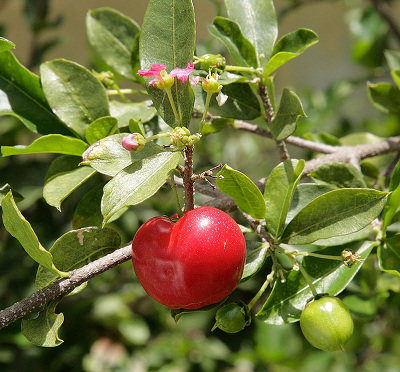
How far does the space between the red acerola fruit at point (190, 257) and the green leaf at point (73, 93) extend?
271 mm

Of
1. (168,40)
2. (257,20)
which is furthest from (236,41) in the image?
(168,40)

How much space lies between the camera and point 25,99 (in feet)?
2.39

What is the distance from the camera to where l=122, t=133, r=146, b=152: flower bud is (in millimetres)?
503

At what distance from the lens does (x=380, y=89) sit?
94 cm

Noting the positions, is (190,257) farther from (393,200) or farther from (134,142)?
(393,200)

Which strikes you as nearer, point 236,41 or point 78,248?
point 78,248

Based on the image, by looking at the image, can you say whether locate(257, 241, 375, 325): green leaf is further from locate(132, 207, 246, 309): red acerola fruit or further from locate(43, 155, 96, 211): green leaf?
locate(43, 155, 96, 211): green leaf

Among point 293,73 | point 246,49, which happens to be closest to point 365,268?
point 246,49

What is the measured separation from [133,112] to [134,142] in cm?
28

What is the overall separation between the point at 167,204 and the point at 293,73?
172cm

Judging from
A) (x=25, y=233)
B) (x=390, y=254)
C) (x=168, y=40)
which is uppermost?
(x=168, y=40)

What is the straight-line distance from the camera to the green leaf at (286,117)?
626 millimetres

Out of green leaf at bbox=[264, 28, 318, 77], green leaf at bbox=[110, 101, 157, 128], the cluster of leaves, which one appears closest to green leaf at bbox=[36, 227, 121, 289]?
the cluster of leaves

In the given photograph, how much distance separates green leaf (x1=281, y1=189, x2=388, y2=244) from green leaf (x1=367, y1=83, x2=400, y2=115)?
1.49 feet
